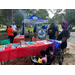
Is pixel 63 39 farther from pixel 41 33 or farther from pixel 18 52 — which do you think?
pixel 41 33

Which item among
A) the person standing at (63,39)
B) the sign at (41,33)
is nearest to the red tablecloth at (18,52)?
the person standing at (63,39)

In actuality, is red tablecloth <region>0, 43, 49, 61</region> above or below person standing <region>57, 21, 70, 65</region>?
below

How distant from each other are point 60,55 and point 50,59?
421 millimetres

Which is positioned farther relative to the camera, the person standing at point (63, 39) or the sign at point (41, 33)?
the sign at point (41, 33)

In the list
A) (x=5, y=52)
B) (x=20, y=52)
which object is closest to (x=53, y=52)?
(x=20, y=52)

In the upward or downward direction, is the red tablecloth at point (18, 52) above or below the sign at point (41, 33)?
below

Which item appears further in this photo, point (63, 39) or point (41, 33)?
point (41, 33)

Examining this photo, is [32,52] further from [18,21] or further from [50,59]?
[18,21]

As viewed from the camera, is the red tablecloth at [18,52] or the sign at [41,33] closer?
the red tablecloth at [18,52]

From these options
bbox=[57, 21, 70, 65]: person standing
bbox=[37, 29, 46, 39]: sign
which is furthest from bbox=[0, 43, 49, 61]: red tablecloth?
bbox=[37, 29, 46, 39]: sign

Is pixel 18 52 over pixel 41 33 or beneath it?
beneath

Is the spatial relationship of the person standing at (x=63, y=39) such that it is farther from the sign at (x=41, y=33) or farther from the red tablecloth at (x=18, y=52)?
the sign at (x=41, y=33)

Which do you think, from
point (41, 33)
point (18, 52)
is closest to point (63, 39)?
point (18, 52)

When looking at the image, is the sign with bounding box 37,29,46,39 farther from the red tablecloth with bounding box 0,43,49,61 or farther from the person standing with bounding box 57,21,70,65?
the person standing with bounding box 57,21,70,65
